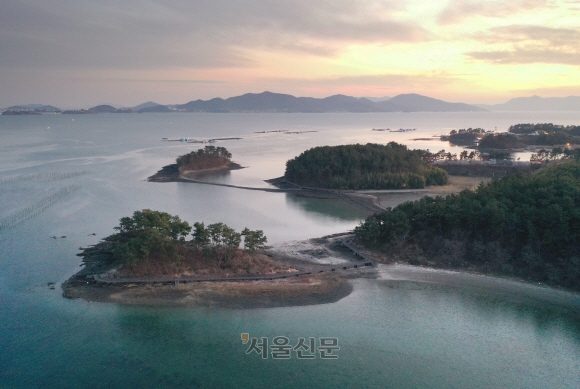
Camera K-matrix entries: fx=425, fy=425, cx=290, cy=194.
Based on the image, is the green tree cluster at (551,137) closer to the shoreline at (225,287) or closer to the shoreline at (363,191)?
the shoreline at (363,191)

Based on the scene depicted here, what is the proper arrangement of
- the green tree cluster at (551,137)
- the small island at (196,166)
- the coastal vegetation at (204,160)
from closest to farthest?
the small island at (196,166)
the coastal vegetation at (204,160)
the green tree cluster at (551,137)

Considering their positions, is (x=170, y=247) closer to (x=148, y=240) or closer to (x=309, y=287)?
(x=148, y=240)

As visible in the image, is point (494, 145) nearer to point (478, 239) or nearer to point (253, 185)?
point (253, 185)

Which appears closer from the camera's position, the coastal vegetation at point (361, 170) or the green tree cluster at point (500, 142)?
the coastal vegetation at point (361, 170)

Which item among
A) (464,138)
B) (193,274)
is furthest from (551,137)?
(193,274)

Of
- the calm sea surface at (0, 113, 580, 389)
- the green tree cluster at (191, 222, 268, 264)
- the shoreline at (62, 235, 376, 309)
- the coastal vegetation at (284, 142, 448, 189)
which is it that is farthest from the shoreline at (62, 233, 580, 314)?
the coastal vegetation at (284, 142, 448, 189)

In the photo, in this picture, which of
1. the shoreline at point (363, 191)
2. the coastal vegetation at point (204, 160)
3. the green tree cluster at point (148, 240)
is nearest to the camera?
the green tree cluster at point (148, 240)

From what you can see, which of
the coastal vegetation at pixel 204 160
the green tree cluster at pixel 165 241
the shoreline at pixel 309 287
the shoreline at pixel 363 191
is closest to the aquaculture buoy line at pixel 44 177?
the shoreline at pixel 363 191

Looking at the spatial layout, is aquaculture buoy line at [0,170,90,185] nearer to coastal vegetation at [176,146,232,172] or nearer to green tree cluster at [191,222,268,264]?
coastal vegetation at [176,146,232,172]
